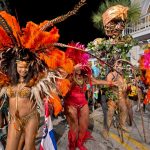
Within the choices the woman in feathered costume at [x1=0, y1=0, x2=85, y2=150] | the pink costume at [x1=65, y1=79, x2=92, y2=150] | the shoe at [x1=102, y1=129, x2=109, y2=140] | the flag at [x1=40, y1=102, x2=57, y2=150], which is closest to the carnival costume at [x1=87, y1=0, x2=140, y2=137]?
the shoe at [x1=102, y1=129, x2=109, y2=140]

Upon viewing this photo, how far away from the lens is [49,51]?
5547mm

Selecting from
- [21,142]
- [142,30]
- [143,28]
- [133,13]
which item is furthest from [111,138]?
[143,28]

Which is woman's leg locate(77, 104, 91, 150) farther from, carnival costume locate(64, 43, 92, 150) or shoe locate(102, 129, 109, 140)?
shoe locate(102, 129, 109, 140)

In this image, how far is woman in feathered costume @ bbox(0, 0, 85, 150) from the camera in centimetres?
520

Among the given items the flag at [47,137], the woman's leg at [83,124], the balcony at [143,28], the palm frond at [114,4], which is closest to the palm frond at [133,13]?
the palm frond at [114,4]

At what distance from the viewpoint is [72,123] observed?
21.6 ft

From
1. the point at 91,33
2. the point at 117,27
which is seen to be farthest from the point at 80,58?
the point at 91,33

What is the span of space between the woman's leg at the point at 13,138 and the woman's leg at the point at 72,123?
4.95 ft

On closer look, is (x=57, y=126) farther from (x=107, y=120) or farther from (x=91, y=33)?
(x=91, y=33)

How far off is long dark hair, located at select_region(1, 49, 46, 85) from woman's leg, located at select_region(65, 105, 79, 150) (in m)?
1.35

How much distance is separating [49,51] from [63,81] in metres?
0.51

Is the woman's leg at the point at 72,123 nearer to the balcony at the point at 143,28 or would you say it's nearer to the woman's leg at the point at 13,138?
the woman's leg at the point at 13,138

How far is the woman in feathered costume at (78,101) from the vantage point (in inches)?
259

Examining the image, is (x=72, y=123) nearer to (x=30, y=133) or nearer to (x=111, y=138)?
(x=111, y=138)
